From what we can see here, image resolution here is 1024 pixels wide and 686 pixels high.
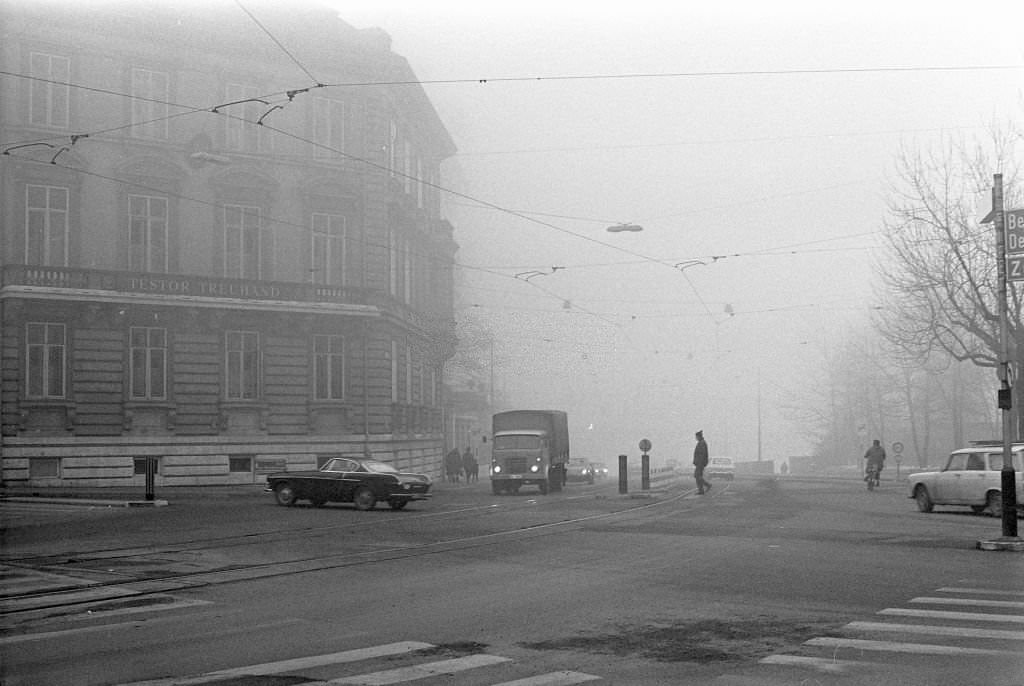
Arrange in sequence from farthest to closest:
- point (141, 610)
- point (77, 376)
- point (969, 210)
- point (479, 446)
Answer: point (479, 446)
point (77, 376)
point (969, 210)
point (141, 610)

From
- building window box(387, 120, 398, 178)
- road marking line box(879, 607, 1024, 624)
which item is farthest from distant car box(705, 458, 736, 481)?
road marking line box(879, 607, 1024, 624)

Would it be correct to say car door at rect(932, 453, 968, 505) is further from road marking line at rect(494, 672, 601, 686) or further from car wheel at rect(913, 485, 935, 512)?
road marking line at rect(494, 672, 601, 686)

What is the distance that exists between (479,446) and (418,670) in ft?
251

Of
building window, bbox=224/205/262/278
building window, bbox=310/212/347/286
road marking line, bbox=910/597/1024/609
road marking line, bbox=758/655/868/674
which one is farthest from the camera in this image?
building window, bbox=310/212/347/286

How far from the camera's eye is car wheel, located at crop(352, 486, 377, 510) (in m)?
29.1

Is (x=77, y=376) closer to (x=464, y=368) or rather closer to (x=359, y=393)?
(x=359, y=393)

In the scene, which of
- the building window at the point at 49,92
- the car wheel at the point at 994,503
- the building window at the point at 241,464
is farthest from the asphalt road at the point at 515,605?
the building window at the point at 49,92

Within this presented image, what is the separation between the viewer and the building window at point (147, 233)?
44.0 m

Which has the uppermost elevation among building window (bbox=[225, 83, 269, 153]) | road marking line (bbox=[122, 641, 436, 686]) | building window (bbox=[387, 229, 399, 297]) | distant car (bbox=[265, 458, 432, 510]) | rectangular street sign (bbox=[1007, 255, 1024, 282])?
building window (bbox=[225, 83, 269, 153])

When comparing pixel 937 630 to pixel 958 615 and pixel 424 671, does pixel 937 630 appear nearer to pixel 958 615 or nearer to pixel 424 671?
pixel 958 615

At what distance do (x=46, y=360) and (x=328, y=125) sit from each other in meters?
15.6

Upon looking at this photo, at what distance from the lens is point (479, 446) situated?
84312 mm

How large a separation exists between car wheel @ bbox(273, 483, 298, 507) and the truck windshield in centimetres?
1068

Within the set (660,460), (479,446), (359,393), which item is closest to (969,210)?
(359,393)
